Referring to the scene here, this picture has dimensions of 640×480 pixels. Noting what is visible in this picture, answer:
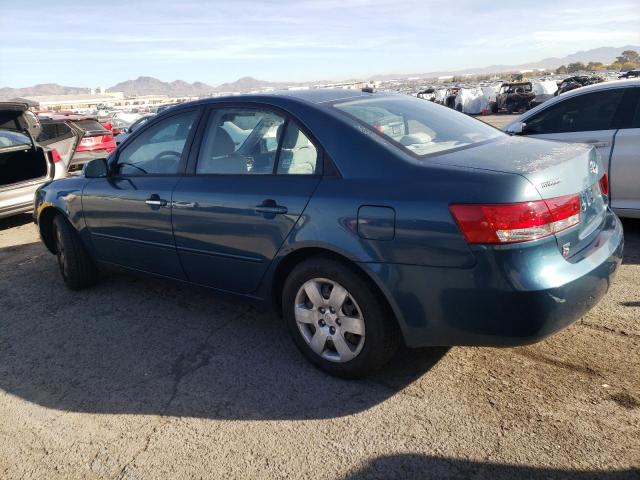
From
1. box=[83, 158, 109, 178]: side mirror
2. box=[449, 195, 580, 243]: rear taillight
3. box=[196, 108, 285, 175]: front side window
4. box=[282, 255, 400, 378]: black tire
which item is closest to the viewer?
box=[449, 195, 580, 243]: rear taillight

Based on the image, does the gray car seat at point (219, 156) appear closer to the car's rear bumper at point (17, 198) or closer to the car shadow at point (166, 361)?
the car shadow at point (166, 361)

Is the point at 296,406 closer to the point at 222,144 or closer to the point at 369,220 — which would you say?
the point at 369,220

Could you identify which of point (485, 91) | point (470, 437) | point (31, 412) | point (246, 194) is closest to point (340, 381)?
point (470, 437)

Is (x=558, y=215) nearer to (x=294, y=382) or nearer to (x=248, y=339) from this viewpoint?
(x=294, y=382)

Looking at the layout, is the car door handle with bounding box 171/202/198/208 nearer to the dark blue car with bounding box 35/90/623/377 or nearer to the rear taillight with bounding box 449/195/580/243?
the dark blue car with bounding box 35/90/623/377

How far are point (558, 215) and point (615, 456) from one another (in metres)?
1.08

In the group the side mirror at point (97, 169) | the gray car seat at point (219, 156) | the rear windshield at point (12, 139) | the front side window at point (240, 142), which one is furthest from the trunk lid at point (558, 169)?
the rear windshield at point (12, 139)

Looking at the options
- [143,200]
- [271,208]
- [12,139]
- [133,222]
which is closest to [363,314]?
[271,208]

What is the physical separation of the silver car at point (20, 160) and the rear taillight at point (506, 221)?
22.3 ft

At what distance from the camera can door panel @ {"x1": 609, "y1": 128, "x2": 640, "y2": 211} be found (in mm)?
A: 4992

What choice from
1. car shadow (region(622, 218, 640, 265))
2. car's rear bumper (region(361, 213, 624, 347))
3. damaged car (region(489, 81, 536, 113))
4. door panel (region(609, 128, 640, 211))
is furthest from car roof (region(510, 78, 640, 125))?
damaged car (region(489, 81, 536, 113))

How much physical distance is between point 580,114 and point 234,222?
404 cm

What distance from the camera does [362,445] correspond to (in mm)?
2500

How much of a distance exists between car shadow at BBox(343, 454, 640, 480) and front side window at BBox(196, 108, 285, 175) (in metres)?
1.78
